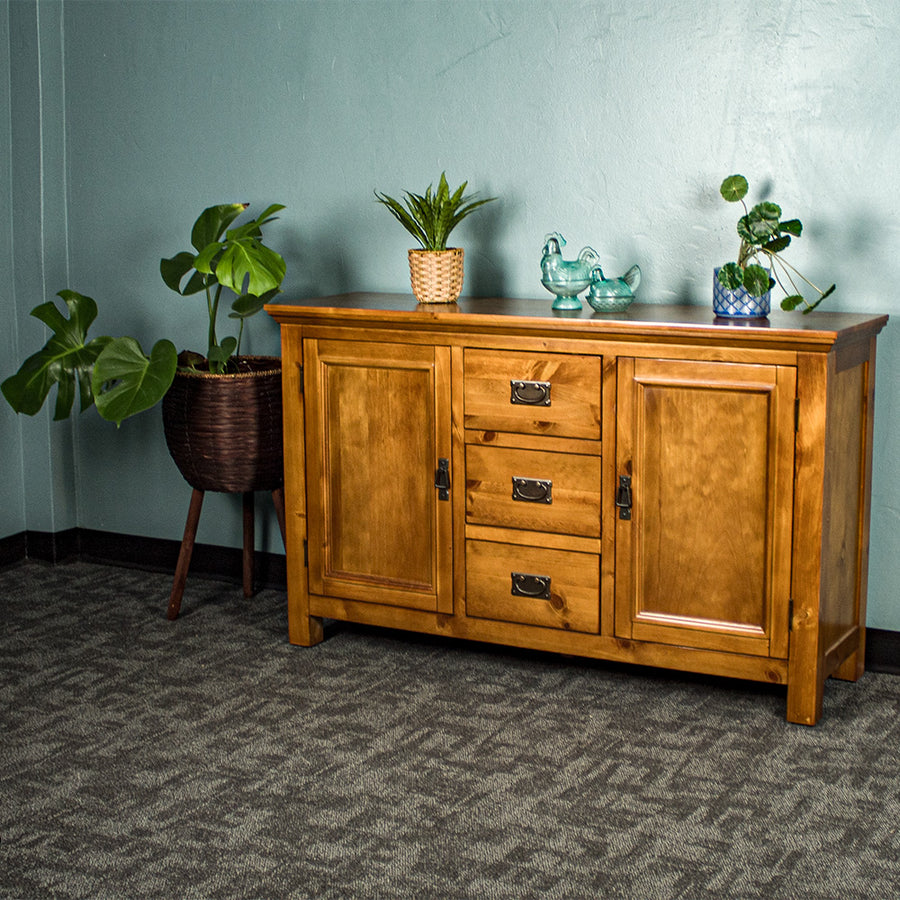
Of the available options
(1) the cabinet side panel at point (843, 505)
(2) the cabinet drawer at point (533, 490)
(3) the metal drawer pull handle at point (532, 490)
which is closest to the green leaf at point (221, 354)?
(2) the cabinet drawer at point (533, 490)

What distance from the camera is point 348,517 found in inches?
127

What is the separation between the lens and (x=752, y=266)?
2.77m

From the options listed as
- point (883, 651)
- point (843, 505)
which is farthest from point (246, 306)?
point (883, 651)

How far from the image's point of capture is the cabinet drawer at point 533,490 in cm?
291

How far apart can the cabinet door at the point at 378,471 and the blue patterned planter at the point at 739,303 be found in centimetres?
66

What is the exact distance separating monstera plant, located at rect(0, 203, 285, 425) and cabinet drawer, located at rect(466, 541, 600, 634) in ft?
2.94

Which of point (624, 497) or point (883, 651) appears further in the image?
point (883, 651)

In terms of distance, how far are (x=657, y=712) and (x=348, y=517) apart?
95cm

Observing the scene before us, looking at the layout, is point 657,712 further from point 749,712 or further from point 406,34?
point 406,34

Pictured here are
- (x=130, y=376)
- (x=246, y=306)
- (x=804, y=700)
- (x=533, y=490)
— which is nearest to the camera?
(x=804, y=700)

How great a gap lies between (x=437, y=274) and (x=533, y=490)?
0.63m

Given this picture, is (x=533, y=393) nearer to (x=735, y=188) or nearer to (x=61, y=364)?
(x=735, y=188)

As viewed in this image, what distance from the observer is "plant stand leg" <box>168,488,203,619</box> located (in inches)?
139

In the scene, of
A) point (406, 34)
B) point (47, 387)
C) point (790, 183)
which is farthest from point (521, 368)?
point (47, 387)
